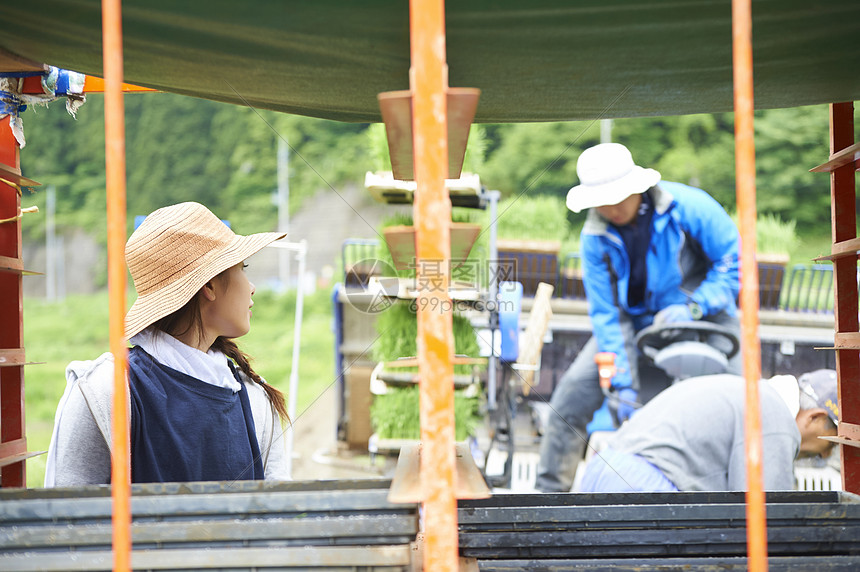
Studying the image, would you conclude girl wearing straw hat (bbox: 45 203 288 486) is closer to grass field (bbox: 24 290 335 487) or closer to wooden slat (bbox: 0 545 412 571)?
wooden slat (bbox: 0 545 412 571)

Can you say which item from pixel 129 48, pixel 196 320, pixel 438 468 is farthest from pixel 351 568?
pixel 129 48

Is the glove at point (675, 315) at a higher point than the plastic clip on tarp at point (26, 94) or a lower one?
lower

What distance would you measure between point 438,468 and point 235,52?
4.24ft

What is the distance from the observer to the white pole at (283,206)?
27.3 m

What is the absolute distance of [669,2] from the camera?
4.65ft

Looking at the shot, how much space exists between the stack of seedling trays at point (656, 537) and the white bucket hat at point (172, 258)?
830 mm

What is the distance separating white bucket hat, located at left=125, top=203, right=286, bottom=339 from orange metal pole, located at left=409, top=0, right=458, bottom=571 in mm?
800

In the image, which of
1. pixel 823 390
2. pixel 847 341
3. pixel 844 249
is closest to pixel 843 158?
pixel 844 249

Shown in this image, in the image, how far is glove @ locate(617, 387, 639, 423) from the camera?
3.63 meters

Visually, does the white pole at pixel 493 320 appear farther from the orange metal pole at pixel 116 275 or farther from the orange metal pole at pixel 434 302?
the orange metal pole at pixel 116 275

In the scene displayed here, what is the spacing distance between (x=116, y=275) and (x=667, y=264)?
3.38 meters

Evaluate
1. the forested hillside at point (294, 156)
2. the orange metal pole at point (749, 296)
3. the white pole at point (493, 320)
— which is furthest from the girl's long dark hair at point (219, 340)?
the forested hillside at point (294, 156)
